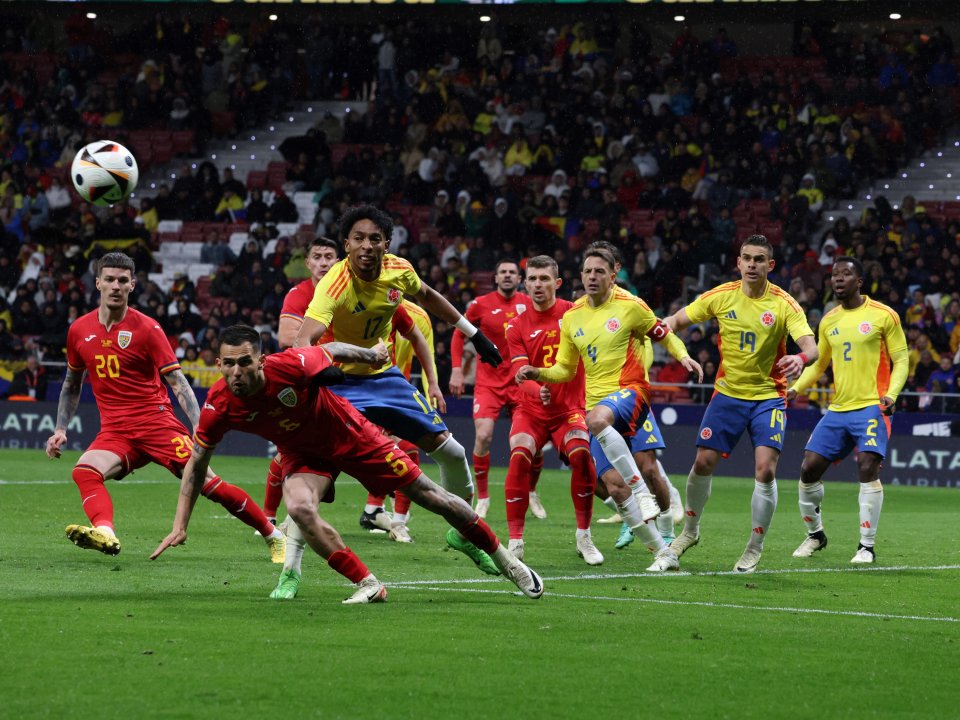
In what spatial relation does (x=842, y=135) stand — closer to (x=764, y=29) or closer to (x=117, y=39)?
(x=764, y=29)

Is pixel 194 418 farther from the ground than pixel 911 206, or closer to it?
closer to it

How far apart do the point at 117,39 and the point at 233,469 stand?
17021 millimetres

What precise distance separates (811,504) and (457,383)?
362cm

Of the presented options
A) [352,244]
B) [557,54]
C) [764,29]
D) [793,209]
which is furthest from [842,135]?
[352,244]

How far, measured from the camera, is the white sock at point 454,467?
1002 centimetres

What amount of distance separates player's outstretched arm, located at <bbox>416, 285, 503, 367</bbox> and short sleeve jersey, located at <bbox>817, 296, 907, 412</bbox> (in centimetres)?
371

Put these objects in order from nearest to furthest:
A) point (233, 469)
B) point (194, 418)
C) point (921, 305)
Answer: point (194, 418), point (233, 469), point (921, 305)

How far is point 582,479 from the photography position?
11.4 metres

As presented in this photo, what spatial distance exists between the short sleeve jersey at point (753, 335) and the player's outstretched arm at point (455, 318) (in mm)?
2096

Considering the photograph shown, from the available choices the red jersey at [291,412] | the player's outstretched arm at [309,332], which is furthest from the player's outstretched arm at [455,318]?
the red jersey at [291,412]

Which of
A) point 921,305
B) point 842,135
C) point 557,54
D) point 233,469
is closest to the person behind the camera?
point 233,469

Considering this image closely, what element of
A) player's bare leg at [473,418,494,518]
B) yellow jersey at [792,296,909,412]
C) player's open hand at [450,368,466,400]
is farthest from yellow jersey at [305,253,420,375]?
player's bare leg at [473,418,494,518]

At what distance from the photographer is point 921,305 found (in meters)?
23.5

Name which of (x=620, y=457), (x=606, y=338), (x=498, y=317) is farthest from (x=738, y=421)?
(x=498, y=317)
